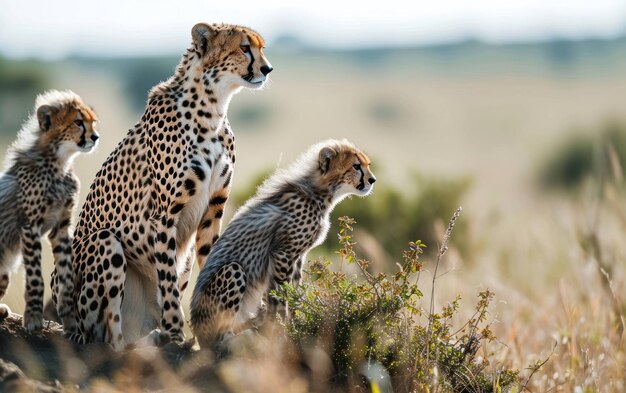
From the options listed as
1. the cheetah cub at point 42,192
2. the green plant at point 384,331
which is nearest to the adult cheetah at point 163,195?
the cheetah cub at point 42,192

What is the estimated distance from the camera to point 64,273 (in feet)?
16.1

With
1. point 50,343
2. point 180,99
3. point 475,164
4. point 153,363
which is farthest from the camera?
point 475,164

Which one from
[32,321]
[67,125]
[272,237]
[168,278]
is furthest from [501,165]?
[32,321]

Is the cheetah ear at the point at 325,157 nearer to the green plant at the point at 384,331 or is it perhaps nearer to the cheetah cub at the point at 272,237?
the cheetah cub at the point at 272,237

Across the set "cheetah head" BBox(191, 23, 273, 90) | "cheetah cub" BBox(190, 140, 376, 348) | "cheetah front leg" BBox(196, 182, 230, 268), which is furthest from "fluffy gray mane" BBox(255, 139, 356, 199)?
"cheetah head" BBox(191, 23, 273, 90)

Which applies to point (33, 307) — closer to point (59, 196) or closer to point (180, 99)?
point (59, 196)

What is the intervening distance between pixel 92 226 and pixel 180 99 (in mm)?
755

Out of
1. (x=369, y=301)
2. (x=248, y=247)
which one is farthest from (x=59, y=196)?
(x=369, y=301)

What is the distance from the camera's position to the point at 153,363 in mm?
4230

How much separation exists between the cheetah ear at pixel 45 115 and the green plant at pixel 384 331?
1526mm

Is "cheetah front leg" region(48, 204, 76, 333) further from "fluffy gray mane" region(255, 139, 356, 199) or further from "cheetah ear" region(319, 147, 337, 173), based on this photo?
"cheetah ear" region(319, 147, 337, 173)

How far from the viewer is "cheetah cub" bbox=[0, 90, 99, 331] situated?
4.80 meters

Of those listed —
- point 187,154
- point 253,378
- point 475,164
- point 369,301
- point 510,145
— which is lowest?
point 253,378

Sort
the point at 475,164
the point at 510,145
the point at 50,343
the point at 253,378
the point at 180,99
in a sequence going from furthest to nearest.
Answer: the point at 510,145, the point at 475,164, the point at 180,99, the point at 50,343, the point at 253,378
